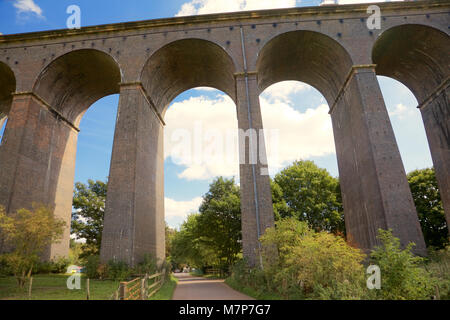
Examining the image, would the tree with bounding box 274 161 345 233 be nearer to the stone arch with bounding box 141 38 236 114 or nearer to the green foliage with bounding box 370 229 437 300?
the stone arch with bounding box 141 38 236 114

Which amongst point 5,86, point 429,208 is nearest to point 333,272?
point 429,208

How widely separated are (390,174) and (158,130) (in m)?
15.9

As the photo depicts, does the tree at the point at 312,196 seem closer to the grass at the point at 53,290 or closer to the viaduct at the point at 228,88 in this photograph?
the viaduct at the point at 228,88

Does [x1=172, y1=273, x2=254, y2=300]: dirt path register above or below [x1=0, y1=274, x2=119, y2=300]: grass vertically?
below

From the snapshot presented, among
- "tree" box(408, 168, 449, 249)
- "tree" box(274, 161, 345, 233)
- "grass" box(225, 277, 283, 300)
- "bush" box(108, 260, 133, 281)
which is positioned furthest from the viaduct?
"tree" box(274, 161, 345, 233)

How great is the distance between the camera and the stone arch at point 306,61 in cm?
1848

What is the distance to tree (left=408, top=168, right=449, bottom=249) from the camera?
24.7 meters

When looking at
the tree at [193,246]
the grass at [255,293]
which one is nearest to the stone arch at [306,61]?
the grass at [255,293]

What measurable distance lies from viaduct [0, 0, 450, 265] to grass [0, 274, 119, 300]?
2.24 metres

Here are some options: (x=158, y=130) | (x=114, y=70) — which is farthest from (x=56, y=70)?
(x=158, y=130)

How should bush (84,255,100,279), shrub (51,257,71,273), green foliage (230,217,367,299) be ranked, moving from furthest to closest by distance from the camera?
shrub (51,257,71,273), bush (84,255,100,279), green foliage (230,217,367,299)

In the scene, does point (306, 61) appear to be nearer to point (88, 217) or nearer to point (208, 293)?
point (208, 293)

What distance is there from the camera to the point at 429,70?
19391mm

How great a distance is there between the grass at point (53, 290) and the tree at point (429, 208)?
26.7m
